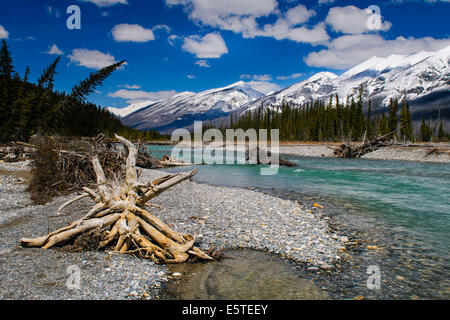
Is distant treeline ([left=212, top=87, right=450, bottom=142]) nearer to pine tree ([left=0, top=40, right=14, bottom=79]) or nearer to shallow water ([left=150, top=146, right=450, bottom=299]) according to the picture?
shallow water ([left=150, top=146, right=450, bottom=299])

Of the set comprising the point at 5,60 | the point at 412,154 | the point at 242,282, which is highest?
the point at 5,60

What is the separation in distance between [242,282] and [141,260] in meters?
2.41

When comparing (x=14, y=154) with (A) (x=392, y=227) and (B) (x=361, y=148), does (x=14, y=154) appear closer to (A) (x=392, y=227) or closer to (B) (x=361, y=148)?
(A) (x=392, y=227)

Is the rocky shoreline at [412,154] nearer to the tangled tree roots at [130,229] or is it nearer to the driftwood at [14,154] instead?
the driftwood at [14,154]

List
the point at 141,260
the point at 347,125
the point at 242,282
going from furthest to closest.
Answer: the point at 347,125 → the point at 141,260 → the point at 242,282

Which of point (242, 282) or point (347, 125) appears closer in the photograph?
point (242, 282)

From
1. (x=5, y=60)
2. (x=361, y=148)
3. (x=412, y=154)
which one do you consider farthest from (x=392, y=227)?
(x=412, y=154)

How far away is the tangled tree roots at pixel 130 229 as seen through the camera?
6.44 m

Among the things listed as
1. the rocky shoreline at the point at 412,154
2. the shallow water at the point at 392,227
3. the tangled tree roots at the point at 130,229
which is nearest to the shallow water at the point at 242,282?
the tangled tree roots at the point at 130,229

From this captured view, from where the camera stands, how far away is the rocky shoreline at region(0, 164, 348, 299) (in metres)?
5.10

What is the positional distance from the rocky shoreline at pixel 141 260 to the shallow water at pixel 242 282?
1.60ft

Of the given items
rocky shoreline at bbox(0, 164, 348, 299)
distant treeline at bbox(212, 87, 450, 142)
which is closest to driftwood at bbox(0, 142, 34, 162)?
rocky shoreline at bbox(0, 164, 348, 299)

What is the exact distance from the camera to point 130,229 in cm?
652
